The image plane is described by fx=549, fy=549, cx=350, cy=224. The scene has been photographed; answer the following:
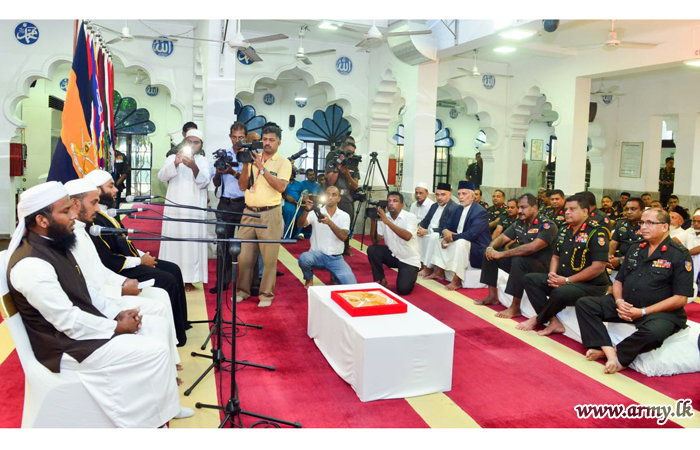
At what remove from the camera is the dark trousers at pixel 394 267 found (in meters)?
5.15

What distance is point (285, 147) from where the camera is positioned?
14.5 metres

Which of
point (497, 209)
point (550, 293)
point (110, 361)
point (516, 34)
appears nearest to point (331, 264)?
point (550, 293)

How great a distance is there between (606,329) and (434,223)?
280cm

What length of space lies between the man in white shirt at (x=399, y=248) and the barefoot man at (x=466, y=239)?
0.48 metres

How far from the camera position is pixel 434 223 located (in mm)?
6141

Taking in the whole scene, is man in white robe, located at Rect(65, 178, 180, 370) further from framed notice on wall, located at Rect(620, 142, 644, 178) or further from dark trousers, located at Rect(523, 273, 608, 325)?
framed notice on wall, located at Rect(620, 142, 644, 178)

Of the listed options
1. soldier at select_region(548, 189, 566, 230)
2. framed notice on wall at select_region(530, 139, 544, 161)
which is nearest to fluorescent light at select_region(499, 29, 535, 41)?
soldier at select_region(548, 189, 566, 230)

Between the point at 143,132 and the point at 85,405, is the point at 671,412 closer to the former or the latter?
the point at 85,405

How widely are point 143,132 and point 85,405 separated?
12.6 metres

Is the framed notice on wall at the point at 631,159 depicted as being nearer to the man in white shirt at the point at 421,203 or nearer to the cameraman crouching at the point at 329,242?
the man in white shirt at the point at 421,203

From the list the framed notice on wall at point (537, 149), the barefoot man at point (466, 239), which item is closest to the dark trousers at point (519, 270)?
the barefoot man at point (466, 239)

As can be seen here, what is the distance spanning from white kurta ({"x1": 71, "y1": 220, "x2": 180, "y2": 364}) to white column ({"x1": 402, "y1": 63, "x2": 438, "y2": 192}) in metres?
5.43

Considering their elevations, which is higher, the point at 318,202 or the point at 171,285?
the point at 318,202

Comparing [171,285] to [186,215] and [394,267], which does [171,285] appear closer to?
[186,215]
